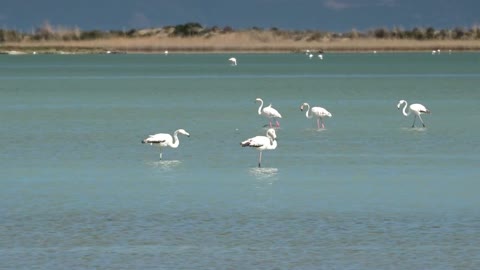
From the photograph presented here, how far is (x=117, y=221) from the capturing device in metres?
14.1

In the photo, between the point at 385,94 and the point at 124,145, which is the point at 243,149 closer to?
the point at 124,145

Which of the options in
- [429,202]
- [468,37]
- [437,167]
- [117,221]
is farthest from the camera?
[468,37]

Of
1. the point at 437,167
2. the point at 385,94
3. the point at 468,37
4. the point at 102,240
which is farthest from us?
the point at 468,37

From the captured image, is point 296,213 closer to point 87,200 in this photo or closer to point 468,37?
point 87,200

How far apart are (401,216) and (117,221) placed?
127 inches

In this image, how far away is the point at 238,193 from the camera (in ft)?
53.2

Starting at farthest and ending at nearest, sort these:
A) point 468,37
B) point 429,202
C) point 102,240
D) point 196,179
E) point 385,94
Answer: point 468,37 → point 385,94 → point 196,179 → point 429,202 → point 102,240

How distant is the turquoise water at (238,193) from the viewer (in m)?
12.2

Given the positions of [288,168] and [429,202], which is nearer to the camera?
[429,202]

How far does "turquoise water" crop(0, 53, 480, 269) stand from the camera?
12.2m

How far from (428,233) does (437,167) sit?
5807 millimetres

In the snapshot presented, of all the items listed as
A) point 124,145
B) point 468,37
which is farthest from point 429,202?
point 468,37

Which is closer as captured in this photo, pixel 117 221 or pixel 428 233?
pixel 428 233

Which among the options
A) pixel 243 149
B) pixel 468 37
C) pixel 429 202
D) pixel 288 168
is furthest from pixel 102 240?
pixel 468 37
